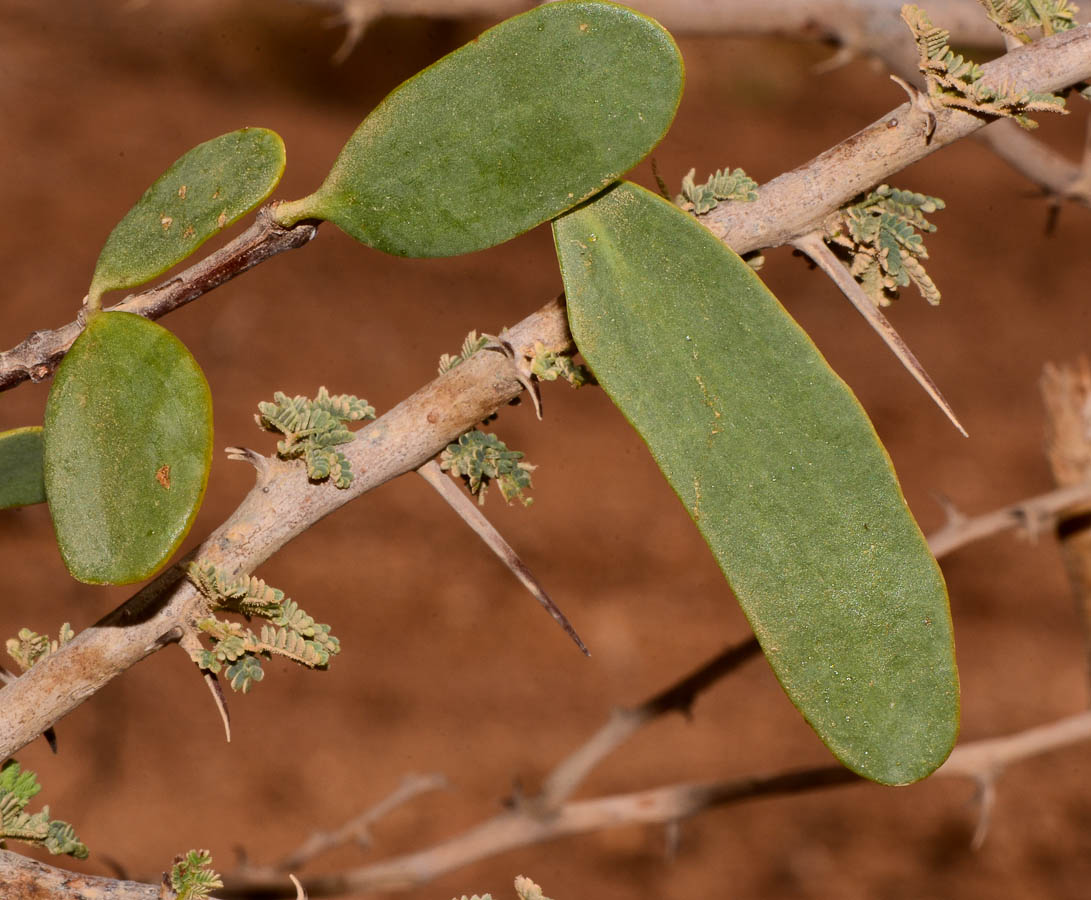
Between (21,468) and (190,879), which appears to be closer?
(190,879)

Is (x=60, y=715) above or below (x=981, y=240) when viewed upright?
above

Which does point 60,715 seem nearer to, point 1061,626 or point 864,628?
point 864,628

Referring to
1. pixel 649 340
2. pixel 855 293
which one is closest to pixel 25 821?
pixel 649 340

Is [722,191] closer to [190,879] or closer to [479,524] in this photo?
[479,524]

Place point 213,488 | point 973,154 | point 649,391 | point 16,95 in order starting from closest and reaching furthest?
1. point 649,391
2. point 213,488
3. point 16,95
4. point 973,154

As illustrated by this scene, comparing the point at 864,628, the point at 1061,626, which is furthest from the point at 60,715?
the point at 1061,626

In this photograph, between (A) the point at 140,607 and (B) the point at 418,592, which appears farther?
(B) the point at 418,592

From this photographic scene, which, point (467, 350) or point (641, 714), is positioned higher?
point (467, 350)

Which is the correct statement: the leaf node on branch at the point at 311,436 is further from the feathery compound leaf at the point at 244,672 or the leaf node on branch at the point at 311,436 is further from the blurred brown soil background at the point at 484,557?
the blurred brown soil background at the point at 484,557
